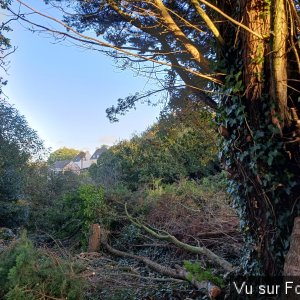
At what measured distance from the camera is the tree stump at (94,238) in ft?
27.8

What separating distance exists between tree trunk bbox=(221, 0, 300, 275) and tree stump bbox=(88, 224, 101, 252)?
5271mm

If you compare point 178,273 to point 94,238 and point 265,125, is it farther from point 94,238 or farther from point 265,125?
point 94,238

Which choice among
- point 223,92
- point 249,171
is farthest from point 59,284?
point 223,92

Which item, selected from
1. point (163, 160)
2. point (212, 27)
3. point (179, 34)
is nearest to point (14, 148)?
point (163, 160)

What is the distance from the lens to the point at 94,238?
853cm

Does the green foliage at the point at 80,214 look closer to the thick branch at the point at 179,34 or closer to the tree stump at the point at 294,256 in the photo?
the thick branch at the point at 179,34

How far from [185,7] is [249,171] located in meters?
3.21

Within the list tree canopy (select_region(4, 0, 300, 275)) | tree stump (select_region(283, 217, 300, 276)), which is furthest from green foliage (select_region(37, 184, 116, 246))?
tree stump (select_region(283, 217, 300, 276))

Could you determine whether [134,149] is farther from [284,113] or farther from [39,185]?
[284,113]

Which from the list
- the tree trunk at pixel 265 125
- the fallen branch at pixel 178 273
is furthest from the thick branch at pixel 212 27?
the fallen branch at pixel 178 273

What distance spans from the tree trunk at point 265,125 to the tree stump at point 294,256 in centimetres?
18

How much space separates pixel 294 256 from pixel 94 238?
627 centimetres

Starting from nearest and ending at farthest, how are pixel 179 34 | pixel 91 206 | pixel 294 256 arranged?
pixel 294 256, pixel 179 34, pixel 91 206

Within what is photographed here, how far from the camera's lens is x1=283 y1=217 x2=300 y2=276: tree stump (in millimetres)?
3037
